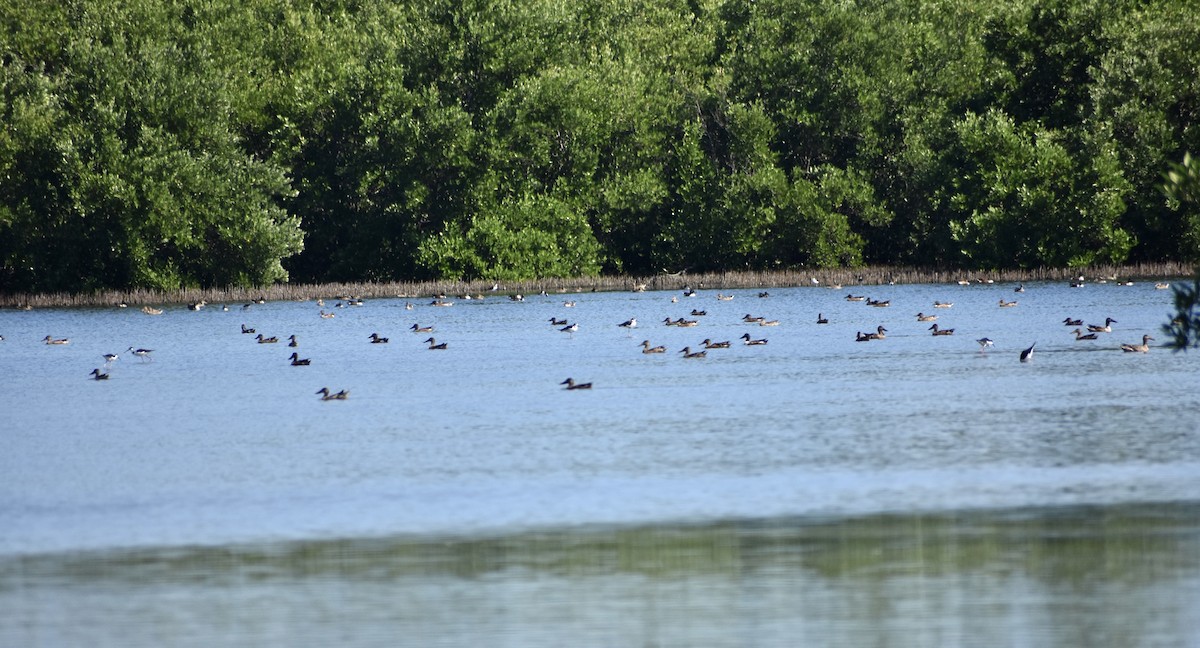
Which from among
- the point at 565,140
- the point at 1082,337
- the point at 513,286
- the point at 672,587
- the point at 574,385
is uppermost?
the point at 565,140

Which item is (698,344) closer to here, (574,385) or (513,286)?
(574,385)

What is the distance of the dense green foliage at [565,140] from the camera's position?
6912 cm

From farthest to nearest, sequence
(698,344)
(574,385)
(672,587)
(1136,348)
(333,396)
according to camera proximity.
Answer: (698,344) < (1136,348) < (574,385) < (333,396) < (672,587)

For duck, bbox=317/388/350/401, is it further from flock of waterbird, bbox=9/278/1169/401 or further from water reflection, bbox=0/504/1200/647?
water reflection, bbox=0/504/1200/647

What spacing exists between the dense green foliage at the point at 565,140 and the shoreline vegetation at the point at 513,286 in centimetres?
99

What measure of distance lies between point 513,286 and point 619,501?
54.3m

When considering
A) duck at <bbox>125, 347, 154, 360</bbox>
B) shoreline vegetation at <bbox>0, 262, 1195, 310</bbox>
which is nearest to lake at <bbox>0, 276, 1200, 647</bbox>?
duck at <bbox>125, 347, 154, 360</bbox>

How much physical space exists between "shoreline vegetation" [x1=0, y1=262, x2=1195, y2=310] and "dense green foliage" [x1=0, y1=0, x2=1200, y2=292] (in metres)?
0.99

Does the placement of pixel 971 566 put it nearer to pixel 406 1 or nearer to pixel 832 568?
pixel 832 568

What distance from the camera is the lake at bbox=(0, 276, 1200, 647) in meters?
14.7

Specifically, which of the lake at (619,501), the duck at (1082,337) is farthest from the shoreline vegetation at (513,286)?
the lake at (619,501)

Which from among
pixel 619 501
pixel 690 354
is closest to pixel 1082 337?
pixel 690 354

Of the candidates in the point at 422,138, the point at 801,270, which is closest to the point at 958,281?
the point at 801,270

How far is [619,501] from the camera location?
20.5m
